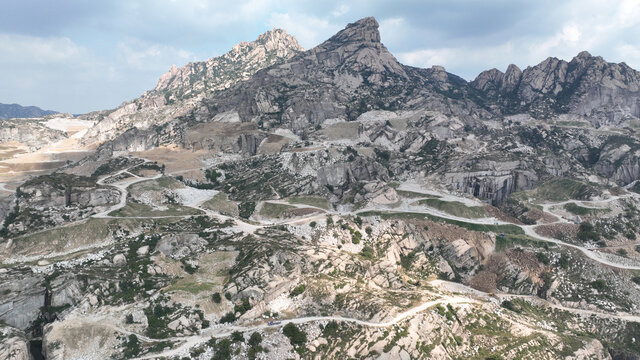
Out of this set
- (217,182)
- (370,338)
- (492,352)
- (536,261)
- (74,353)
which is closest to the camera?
(74,353)

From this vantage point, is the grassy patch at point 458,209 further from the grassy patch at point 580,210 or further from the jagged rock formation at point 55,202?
the jagged rock formation at point 55,202

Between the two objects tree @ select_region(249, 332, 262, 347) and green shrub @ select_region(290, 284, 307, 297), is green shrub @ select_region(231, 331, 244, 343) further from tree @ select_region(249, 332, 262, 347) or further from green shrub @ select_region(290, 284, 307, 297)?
green shrub @ select_region(290, 284, 307, 297)

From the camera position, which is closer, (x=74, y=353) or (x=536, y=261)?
(x=74, y=353)

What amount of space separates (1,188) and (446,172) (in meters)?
218

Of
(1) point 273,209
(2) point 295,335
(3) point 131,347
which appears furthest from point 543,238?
(3) point 131,347

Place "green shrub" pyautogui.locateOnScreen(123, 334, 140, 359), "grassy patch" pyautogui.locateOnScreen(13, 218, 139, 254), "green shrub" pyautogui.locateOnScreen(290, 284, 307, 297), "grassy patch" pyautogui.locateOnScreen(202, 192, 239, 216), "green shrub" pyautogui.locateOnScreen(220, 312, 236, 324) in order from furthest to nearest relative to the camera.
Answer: "grassy patch" pyautogui.locateOnScreen(202, 192, 239, 216) < "grassy patch" pyautogui.locateOnScreen(13, 218, 139, 254) < "green shrub" pyautogui.locateOnScreen(290, 284, 307, 297) < "green shrub" pyautogui.locateOnScreen(220, 312, 236, 324) < "green shrub" pyautogui.locateOnScreen(123, 334, 140, 359)

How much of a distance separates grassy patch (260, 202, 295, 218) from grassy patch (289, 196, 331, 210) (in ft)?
21.3

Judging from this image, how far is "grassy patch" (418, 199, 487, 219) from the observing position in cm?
13838

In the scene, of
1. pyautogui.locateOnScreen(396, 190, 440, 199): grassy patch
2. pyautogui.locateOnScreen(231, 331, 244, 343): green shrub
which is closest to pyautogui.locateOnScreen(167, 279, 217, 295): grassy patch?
pyautogui.locateOnScreen(231, 331, 244, 343): green shrub

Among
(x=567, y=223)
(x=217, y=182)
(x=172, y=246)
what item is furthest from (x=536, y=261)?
(x=217, y=182)

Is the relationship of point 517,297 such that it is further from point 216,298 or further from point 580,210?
point 216,298

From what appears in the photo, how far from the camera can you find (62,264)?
8612cm

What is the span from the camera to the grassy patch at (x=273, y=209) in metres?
139

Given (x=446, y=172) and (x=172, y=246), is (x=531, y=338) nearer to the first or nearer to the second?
(x=172, y=246)
